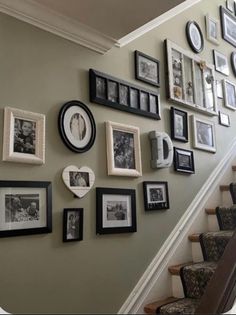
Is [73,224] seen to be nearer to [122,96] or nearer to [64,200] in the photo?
[64,200]

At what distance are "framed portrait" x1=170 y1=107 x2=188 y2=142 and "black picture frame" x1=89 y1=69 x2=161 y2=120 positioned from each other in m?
0.15

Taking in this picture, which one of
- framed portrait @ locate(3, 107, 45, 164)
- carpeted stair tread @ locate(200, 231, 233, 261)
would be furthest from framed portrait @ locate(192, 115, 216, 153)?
framed portrait @ locate(3, 107, 45, 164)

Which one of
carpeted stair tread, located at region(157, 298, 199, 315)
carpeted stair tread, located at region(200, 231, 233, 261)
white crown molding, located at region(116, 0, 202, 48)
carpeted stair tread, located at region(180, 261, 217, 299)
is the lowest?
carpeted stair tread, located at region(157, 298, 199, 315)

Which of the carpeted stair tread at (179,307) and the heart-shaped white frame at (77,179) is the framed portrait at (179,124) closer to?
the heart-shaped white frame at (77,179)

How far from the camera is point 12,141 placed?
1.41m

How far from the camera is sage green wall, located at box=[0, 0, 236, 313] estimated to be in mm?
1372

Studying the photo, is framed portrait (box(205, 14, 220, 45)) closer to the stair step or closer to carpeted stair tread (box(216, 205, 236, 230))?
carpeted stair tread (box(216, 205, 236, 230))

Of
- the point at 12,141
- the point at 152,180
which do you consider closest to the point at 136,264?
the point at 152,180

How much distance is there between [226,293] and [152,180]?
34.7 inches

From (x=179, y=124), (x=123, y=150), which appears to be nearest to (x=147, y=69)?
(x=179, y=124)

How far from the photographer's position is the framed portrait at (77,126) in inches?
63.3

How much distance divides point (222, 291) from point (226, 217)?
113 centimetres

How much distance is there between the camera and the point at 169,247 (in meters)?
2.03

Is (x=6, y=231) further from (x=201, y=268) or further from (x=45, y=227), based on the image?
(x=201, y=268)
